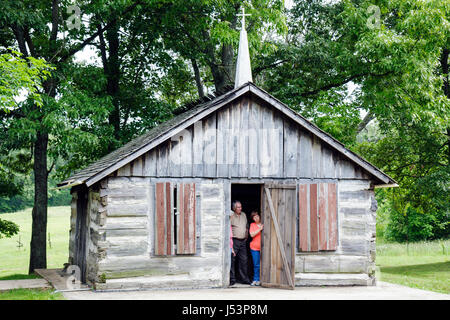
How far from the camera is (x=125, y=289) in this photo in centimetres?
1210

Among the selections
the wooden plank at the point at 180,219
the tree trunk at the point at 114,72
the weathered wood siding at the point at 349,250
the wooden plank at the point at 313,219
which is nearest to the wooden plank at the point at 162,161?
the wooden plank at the point at 180,219

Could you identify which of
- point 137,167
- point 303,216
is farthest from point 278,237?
point 137,167

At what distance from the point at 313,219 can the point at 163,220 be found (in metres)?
3.66

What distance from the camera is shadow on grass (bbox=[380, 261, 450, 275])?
21.4m

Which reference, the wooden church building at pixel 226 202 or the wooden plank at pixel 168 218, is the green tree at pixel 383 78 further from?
the wooden plank at pixel 168 218

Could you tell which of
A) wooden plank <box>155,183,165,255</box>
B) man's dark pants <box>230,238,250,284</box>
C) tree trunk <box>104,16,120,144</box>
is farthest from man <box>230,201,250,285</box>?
tree trunk <box>104,16,120,144</box>

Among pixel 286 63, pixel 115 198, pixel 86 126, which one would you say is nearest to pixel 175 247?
pixel 115 198

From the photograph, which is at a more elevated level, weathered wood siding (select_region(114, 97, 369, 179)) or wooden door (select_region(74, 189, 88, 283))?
weathered wood siding (select_region(114, 97, 369, 179))

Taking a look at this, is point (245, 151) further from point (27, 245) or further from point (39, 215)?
point (27, 245)

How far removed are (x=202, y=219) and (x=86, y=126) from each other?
9792 millimetres

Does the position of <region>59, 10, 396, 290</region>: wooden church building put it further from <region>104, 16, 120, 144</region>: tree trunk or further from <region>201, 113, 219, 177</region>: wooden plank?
<region>104, 16, 120, 144</region>: tree trunk

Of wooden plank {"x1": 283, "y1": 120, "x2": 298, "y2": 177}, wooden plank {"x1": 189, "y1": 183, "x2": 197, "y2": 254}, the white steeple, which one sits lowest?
wooden plank {"x1": 189, "y1": 183, "x2": 197, "y2": 254}

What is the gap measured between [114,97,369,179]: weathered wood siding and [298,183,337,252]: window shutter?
38 cm

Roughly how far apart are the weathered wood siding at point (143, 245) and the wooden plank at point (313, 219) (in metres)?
Result: 2.30
